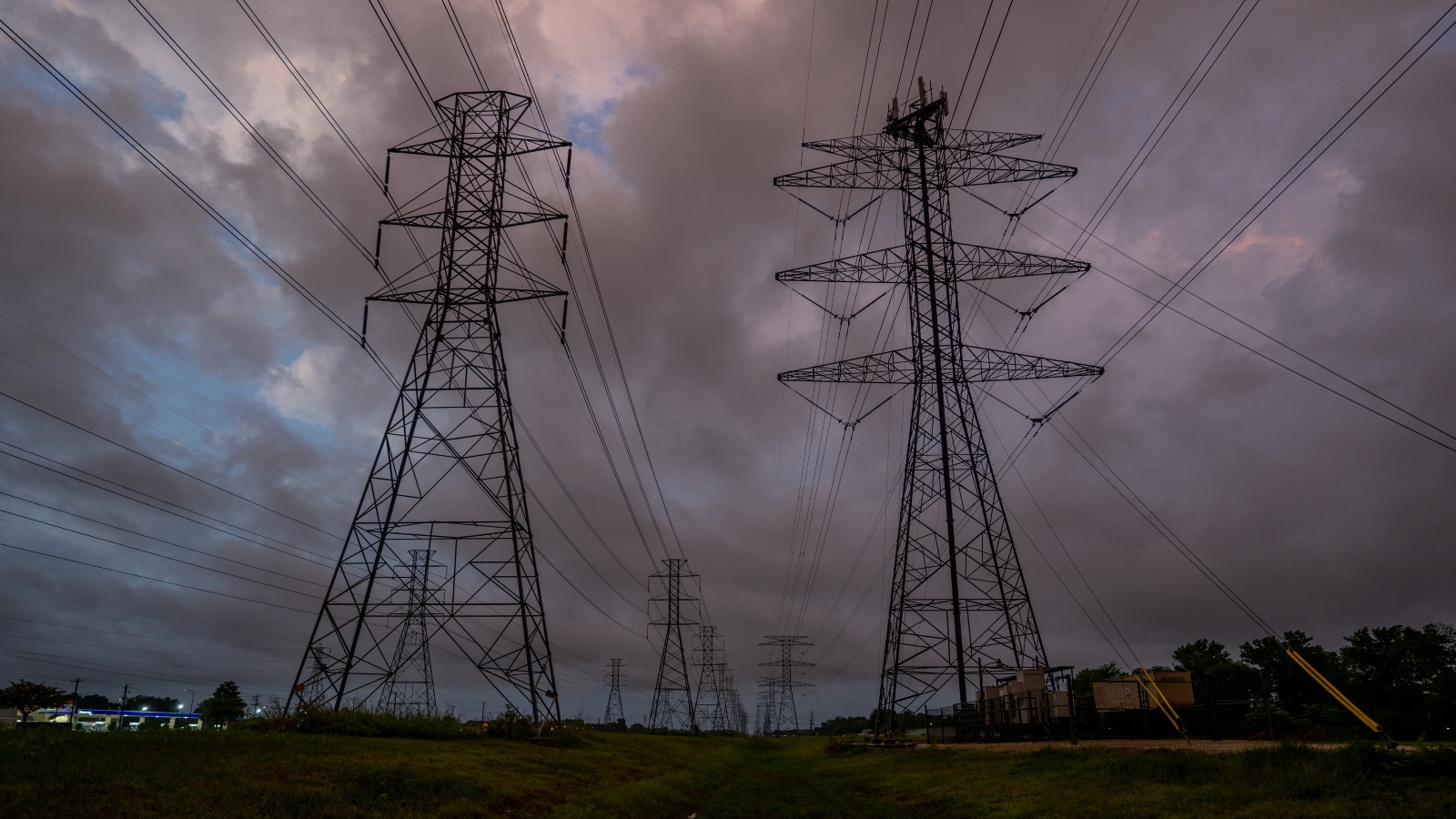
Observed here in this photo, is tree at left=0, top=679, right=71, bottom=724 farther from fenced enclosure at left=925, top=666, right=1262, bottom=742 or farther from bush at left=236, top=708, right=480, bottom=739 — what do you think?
fenced enclosure at left=925, top=666, right=1262, bottom=742

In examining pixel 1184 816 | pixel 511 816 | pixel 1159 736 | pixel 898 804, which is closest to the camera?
pixel 1184 816

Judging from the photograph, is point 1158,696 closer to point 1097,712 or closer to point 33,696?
point 1097,712

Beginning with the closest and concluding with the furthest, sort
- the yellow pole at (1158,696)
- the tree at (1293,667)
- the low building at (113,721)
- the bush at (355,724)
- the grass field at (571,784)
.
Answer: the grass field at (571,784) → the low building at (113,721) → the bush at (355,724) → the yellow pole at (1158,696) → the tree at (1293,667)

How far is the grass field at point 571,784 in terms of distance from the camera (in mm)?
11992

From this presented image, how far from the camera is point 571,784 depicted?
21.7 m

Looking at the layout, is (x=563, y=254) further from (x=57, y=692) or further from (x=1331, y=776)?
(x=1331, y=776)

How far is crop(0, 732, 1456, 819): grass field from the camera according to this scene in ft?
39.3

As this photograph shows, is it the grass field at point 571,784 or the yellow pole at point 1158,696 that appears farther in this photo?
the yellow pole at point 1158,696

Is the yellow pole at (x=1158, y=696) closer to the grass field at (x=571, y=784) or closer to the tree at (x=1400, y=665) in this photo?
the grass field at (x=571, y=784)

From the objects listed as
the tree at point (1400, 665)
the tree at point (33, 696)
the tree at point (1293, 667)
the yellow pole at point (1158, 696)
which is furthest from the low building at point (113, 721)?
the tree at point (1400, 665)

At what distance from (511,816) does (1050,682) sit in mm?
29134

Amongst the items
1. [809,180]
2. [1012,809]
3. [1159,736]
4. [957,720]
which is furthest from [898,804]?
[809,180]

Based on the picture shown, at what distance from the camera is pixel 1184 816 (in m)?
13.0

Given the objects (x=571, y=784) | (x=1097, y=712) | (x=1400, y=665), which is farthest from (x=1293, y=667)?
(x=571, y=784)
